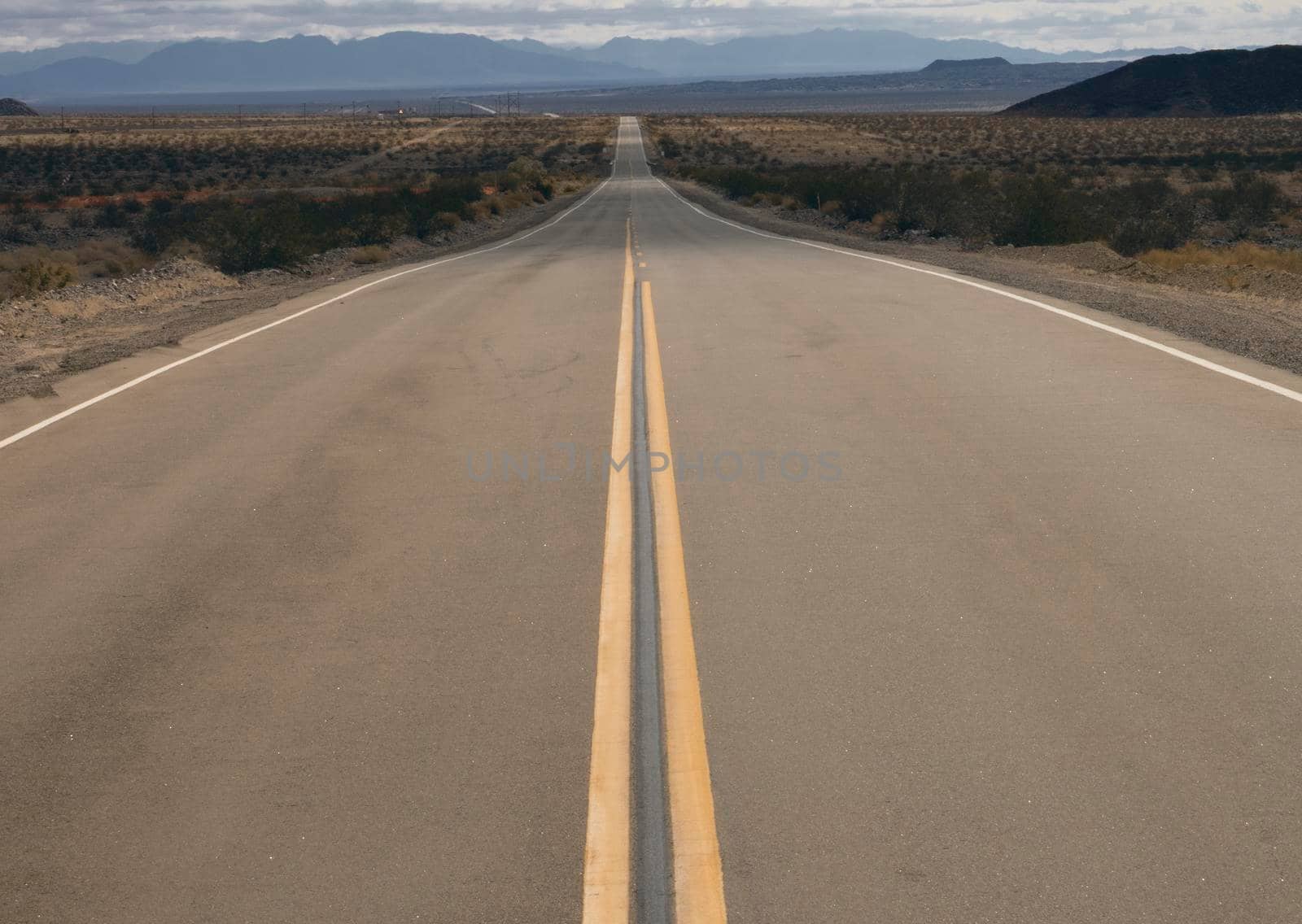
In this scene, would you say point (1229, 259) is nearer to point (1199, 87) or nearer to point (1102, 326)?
point (1102, 326)

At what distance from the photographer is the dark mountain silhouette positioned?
130 m

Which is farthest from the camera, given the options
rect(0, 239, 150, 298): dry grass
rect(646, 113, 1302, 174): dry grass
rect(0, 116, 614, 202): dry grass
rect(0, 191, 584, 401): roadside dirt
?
rect(646, 113, 1302, 174): dry grass

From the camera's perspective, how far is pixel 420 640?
5824 mm

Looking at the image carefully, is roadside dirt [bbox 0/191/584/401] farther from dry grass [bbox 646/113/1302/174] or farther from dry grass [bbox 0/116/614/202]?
dry grass [bbox 646/113/1302/174]

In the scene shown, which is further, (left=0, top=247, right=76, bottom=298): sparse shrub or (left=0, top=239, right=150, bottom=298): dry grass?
(left=0, top=239, right=150, bottom=298): dry grass

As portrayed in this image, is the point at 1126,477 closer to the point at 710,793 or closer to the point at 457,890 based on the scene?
the point at 710,793

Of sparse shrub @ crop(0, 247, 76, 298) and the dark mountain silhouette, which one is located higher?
the dark mountain silhouette

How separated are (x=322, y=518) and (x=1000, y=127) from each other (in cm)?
12338

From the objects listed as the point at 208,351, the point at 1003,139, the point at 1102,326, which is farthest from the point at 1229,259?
the point at 1003,139

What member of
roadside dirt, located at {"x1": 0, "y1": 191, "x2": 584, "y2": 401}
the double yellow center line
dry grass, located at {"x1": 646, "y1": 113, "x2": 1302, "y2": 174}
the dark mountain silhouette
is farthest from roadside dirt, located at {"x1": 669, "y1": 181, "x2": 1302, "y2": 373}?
the dark mountain silhouette

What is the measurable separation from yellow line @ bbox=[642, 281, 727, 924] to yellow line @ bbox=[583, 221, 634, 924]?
0.52 feet

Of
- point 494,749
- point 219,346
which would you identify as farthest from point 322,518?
point 219,346

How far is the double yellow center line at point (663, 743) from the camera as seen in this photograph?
3.87 metres

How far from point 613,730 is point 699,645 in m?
0.89
